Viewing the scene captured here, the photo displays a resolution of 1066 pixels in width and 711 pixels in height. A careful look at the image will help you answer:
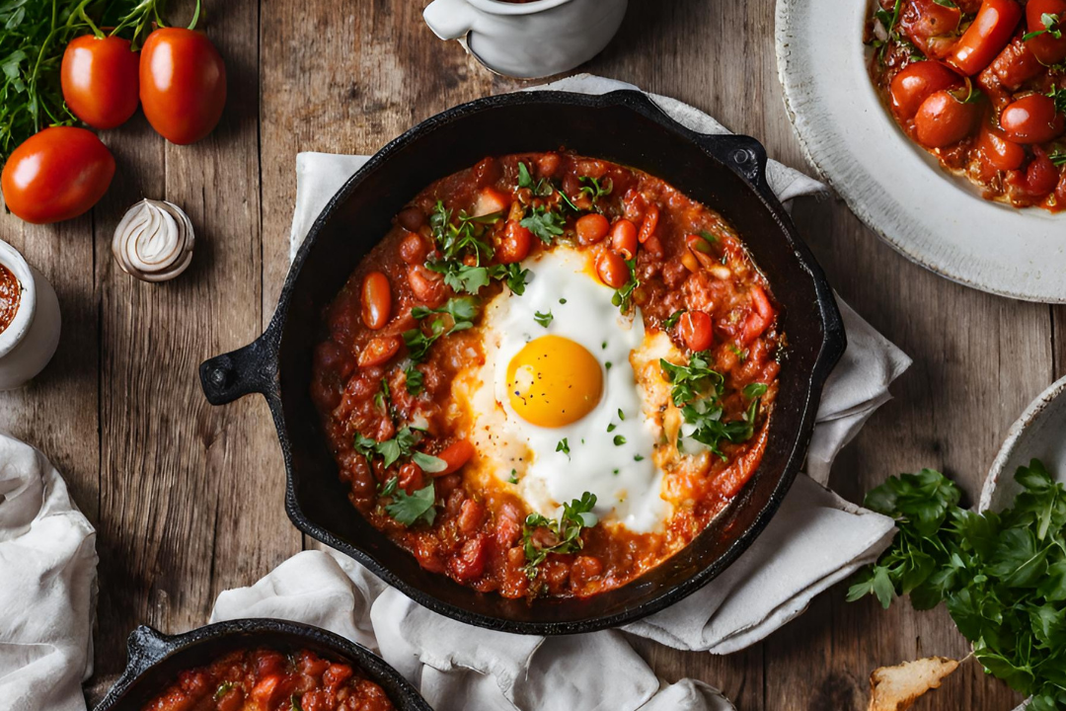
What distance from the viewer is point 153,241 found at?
393 cm

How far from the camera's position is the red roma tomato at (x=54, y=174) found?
384 centimetres

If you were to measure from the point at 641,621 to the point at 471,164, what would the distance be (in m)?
1.94

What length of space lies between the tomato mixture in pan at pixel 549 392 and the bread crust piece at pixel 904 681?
2.90ft

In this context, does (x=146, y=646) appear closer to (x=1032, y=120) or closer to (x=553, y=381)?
(x=553, y=381)

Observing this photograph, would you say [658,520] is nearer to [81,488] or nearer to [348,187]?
[348,187]

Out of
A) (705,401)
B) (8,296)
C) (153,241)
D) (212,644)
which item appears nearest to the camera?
(212,644)

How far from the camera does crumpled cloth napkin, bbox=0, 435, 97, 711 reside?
12.4 feet

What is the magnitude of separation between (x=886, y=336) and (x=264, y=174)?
269cm

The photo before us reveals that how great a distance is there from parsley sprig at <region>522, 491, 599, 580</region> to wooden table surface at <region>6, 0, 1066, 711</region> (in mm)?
682

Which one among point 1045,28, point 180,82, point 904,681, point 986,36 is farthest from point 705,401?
point 180,82

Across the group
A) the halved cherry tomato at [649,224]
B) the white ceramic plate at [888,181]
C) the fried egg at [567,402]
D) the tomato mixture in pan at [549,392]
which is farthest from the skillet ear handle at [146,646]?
the white ceramic plate at [888,181]

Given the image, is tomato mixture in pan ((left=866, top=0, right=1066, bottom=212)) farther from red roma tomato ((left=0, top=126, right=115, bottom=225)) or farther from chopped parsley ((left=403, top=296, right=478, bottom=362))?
red roma tomato ((left=0, top=126, right=115, bottom=225))

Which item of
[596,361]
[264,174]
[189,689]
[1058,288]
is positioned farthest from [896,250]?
[189,689]

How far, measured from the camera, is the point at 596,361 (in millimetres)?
3697
